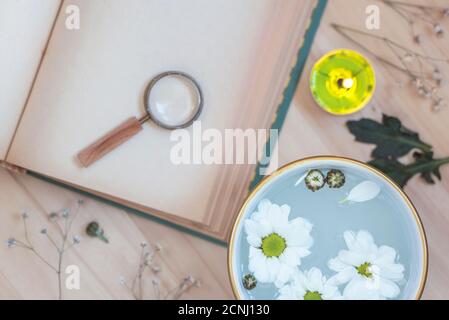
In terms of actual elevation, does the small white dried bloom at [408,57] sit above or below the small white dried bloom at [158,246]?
above

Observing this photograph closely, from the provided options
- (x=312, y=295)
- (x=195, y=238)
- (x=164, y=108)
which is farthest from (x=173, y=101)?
(x=312, y=295)

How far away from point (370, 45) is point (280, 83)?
118mm

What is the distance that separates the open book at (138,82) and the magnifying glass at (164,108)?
0.01 metres

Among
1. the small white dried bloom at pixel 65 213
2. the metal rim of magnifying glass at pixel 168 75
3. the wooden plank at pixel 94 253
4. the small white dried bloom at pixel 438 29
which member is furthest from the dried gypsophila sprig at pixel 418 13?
the small white dried bloom at pixel 65 213

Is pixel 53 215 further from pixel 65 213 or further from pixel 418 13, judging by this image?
pixel 418 13

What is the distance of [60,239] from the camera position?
704 mm

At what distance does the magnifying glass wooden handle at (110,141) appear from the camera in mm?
659

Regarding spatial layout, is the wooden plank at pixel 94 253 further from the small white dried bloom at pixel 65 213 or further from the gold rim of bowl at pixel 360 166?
the gold rim of bowl at pixel 360 166

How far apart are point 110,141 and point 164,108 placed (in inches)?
3.1

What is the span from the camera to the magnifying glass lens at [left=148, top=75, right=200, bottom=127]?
65 cm

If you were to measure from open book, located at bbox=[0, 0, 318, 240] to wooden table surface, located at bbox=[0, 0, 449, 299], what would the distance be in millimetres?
30

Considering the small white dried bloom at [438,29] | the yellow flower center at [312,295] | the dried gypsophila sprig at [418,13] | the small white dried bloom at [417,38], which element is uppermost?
the dried gypsophila sprig at [418,13]

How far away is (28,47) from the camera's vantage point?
A: 0.67 m

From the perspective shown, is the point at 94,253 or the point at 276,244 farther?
the point at 94,253
